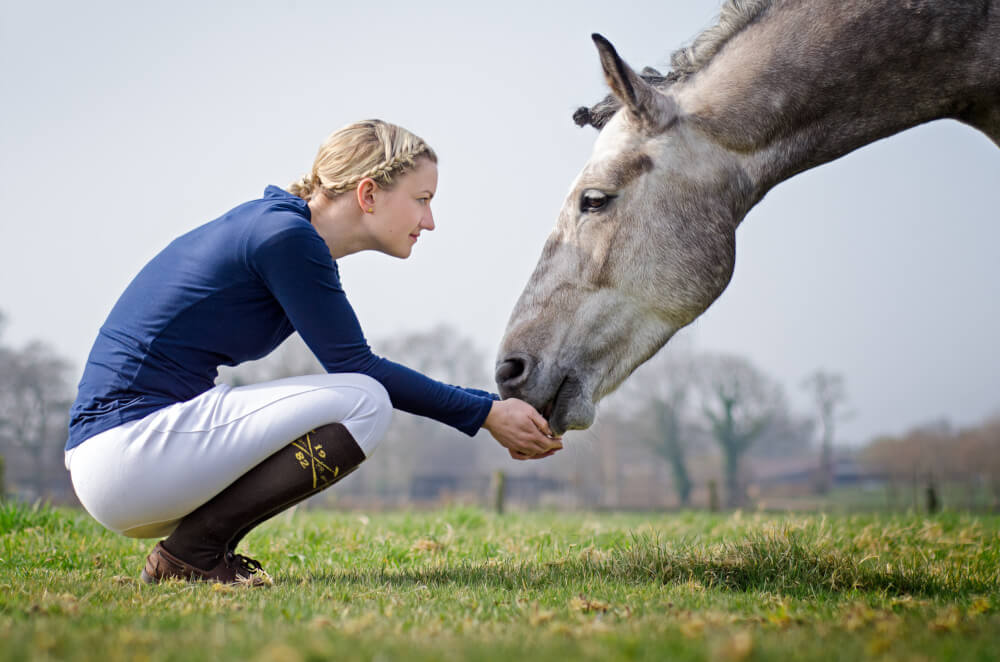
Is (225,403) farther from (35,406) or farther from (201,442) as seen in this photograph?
(35,406)

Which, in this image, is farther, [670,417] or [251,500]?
[670,417]

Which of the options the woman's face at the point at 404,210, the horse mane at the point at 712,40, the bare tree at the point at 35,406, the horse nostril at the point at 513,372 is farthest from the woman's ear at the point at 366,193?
the bare tree at the point at 35,406

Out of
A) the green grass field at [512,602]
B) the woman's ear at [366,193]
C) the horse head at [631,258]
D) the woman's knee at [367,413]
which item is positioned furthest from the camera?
the horse head at [631,258]

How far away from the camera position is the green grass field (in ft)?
5.57

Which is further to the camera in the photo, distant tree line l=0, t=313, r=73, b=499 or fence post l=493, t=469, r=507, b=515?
distant tree line l=0, t=313, r=73, b=499

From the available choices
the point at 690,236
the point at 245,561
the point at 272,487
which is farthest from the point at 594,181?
the point at 245,561

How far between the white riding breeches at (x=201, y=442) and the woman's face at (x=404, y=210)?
0.71 m

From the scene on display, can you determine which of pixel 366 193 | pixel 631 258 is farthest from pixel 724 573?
pixel 366 193

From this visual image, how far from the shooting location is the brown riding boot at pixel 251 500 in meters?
2.86

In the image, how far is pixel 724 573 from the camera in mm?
3146

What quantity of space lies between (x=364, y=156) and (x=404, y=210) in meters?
0.28

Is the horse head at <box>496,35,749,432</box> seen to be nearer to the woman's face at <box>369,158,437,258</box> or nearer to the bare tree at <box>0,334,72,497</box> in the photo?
the woman's face at <box>369,158,437,258</box>

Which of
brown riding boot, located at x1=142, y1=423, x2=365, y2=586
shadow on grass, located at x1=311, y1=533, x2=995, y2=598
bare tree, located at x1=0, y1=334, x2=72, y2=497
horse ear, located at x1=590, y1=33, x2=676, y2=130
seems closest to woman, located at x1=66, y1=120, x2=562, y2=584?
brown riding boot, located at x1=142, y1=423, x2=365, y2=586

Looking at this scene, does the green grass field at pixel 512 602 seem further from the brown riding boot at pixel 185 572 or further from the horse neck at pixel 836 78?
the horse neck at pixel 836 78
